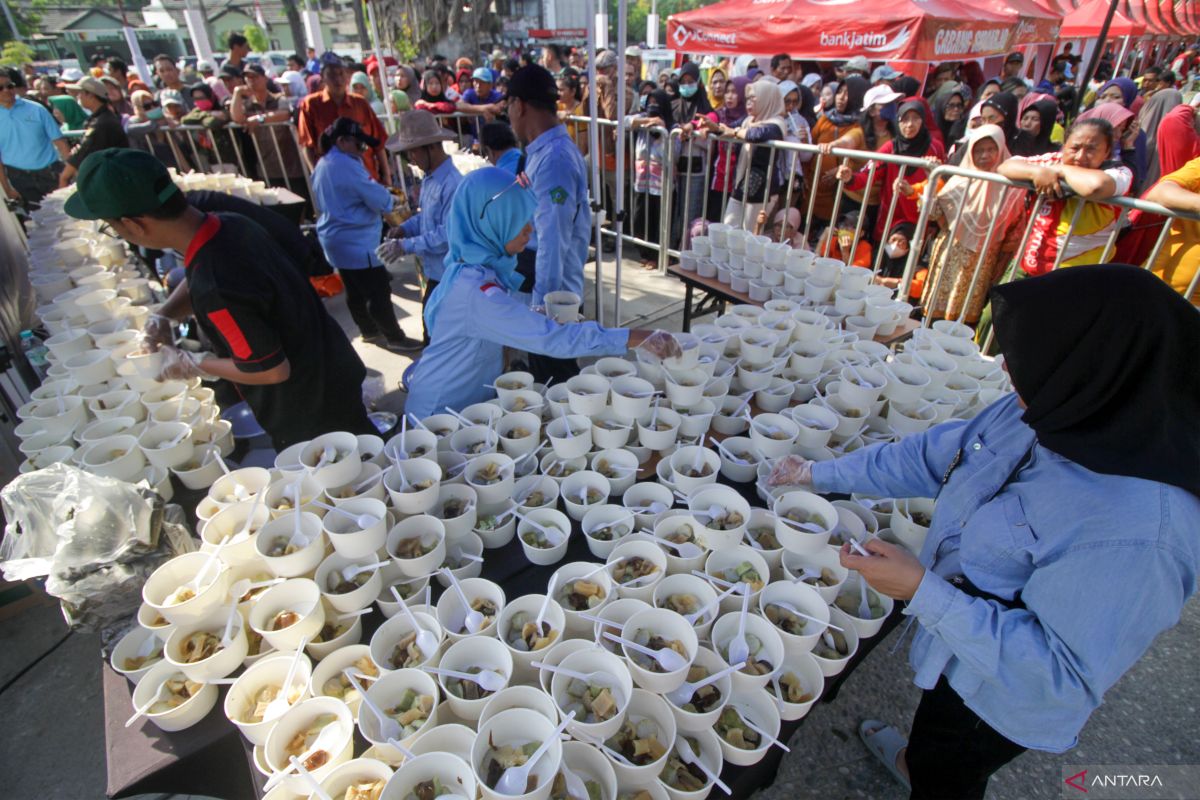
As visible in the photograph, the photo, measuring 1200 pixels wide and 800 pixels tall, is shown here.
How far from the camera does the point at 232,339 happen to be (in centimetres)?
217

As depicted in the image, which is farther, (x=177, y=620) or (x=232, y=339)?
(x=232, y=339)

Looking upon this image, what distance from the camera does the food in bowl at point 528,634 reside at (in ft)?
4.88

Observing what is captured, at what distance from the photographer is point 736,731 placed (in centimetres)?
143

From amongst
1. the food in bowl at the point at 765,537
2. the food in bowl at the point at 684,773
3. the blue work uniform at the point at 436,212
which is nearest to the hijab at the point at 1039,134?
the blue work uniform at the point at 436,212

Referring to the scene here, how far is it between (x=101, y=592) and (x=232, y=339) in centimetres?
94

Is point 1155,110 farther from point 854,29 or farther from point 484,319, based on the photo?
point 484,319

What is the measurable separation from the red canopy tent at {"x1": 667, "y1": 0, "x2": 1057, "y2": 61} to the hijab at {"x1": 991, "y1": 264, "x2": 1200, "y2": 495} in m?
8.86

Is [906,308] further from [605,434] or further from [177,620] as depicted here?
[177,620]

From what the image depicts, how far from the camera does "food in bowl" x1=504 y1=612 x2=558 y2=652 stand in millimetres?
1486

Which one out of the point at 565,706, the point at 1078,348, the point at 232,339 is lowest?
the point at 565,706

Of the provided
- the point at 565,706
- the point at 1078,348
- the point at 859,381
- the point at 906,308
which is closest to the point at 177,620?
the point at 565,706

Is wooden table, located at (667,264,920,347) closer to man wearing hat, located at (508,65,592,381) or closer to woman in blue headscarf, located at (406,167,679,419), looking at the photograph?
man wearing hat, located at (508,65,592,381)

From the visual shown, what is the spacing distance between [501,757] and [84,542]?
132 centimetres

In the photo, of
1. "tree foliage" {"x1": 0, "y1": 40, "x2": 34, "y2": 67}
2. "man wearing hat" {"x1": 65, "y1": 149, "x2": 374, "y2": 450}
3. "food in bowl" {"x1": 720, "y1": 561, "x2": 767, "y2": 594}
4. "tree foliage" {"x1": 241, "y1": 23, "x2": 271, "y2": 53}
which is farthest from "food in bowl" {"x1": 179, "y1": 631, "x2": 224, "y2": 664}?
"tree foliage" {"x1": 241, "y1": 23, "x2": 271, "y2": 53}
